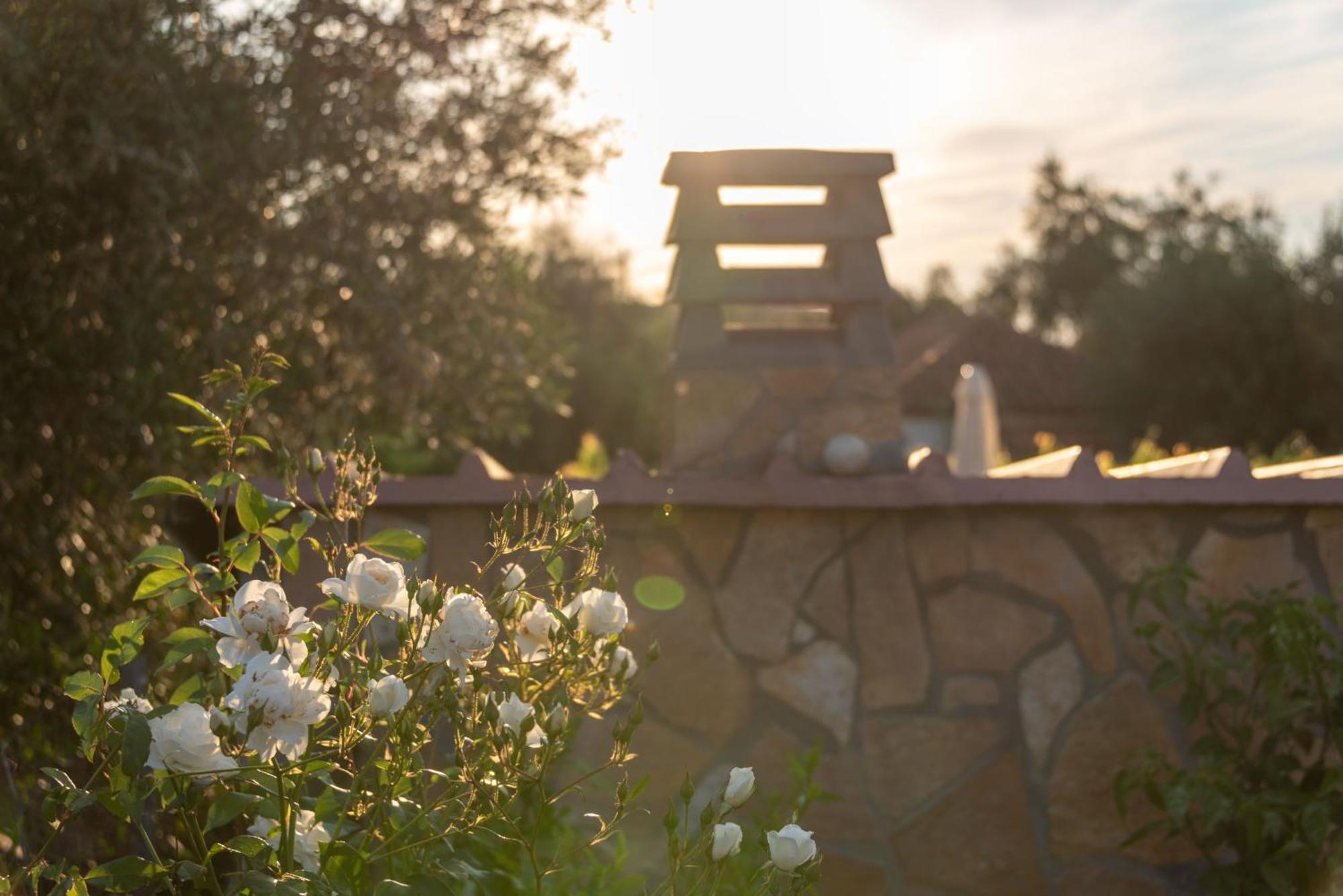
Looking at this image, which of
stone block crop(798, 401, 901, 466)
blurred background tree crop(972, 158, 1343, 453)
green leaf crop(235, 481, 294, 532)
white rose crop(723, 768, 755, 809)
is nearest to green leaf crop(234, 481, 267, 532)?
green leaf crop(235, 481, 294, 532)

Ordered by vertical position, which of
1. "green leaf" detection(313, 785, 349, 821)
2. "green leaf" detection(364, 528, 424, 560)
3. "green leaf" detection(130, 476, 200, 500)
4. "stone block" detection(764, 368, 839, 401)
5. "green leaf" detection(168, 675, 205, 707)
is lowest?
"green leaf" detection(313, 785, 349, 821)

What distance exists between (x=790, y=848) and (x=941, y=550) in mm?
2560

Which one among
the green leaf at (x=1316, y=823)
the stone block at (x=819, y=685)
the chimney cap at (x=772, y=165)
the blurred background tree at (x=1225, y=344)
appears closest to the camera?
the green leaf at (x=1316, y=823)

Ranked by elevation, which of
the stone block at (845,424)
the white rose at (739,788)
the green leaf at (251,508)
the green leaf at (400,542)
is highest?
the stone block at (845,424)

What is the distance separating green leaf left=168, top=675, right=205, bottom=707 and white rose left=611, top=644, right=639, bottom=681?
74cm

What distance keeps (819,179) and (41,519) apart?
11.3ft

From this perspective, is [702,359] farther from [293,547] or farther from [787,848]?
[787,848]

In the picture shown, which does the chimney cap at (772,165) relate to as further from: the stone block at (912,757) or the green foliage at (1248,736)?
the stone block at (912,757)

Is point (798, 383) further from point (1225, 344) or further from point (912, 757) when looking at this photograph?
point (1225, 344)

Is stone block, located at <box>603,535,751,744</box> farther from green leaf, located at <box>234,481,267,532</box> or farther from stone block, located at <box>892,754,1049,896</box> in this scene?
green leaf, located at <box>234,481,267,532</box>

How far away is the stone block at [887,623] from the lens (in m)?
4.34

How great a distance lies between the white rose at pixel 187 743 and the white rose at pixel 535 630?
0.55 meters

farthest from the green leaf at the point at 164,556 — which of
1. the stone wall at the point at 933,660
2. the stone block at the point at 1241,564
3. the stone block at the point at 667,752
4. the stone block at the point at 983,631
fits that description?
the stone block at the point at 1241,564

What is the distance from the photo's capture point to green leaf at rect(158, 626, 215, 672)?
2.29m
